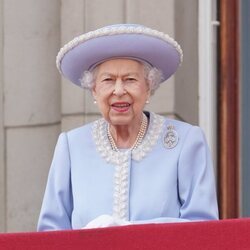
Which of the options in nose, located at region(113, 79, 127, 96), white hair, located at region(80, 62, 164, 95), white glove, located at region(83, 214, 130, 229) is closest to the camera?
white glove, located at region(83, 214, 130, 229)

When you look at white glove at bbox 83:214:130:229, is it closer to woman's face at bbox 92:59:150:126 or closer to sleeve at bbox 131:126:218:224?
sleeve at bbox 131:126:218:224

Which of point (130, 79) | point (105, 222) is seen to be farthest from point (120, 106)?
point (105, 222)

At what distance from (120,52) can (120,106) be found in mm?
207

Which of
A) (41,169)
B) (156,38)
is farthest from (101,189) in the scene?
(41,169)

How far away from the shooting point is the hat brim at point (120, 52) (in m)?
4.85

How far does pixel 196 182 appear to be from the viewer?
15.9 ft

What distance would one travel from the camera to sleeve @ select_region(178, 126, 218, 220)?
4824 millimetres

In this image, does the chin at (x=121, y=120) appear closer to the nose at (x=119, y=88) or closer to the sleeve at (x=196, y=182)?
the nose at (x=119, y=88)

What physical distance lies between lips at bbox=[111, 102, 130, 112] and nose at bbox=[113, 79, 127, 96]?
0.13 ft

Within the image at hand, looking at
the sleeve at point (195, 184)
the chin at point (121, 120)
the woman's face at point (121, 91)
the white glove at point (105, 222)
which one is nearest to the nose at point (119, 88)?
the woman's face at point (121, 91)

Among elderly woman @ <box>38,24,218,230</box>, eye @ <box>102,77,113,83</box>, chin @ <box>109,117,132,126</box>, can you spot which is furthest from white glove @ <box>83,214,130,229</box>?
eye @ <box>102,77,113,83</box>

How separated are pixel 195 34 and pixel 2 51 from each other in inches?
42.2

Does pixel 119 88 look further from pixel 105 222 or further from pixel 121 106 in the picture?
pixel 105 222

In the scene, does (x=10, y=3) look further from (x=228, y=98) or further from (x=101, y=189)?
(x=101, y=189)
